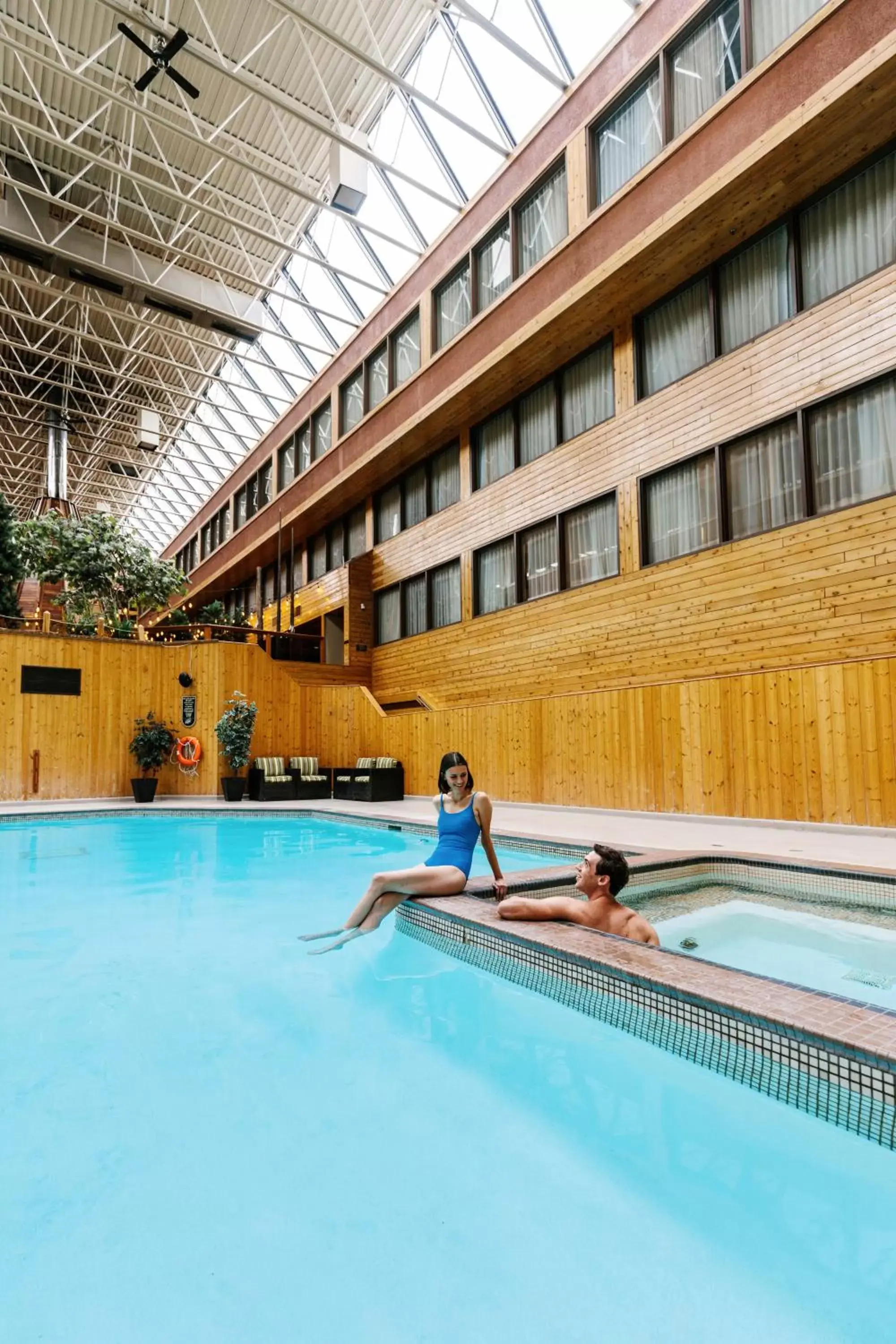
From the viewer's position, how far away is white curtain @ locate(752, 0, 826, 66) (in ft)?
24.4

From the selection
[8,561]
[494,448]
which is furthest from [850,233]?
[8,561]

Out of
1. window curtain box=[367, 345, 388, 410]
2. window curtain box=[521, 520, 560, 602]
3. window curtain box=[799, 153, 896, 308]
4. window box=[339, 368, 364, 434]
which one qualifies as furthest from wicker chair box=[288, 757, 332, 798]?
window curtain box=[799, 153, 896, 308]

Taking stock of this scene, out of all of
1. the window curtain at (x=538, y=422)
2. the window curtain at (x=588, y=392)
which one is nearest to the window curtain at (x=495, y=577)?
the window curtain at (x=538, y=422)

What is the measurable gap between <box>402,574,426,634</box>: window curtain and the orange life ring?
14.6 ft

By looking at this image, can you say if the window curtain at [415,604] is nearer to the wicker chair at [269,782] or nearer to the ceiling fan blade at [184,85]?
the wicker chair at [269,782]

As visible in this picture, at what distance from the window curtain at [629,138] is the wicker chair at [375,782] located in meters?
8.84

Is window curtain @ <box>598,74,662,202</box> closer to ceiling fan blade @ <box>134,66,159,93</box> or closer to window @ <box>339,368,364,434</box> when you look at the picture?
ceiling fan blade @ <box>134,66,159,93</box>

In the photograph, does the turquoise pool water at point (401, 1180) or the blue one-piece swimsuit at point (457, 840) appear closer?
the turquoise pool water at point (401, 1180)

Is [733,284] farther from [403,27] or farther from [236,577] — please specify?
[236,577]

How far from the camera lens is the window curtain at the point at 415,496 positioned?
1438 cm

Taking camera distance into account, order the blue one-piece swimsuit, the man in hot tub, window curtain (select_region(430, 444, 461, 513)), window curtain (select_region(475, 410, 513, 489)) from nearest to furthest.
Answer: the man in hot tub
the blue one-piece swimsuit
window curtain (select_region(475, 410, 513, 489))
window curtain (select_region(430, 444, 461, 513))

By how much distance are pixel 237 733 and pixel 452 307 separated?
27.2 ft

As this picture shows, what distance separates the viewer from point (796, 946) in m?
4.23

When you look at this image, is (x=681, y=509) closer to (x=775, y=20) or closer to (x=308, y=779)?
(x=775, y=20)
